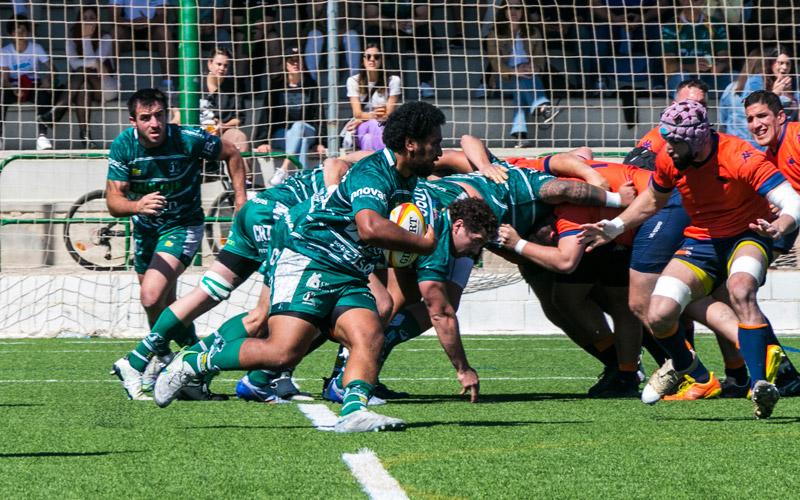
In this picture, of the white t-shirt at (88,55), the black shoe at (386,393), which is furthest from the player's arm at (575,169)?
the white t-shirt at (88,55)

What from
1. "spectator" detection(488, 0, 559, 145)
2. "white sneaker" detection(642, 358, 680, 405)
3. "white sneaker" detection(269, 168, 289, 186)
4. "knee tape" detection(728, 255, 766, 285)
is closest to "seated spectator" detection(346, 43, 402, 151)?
"white sneaker" detection(269, 168, 289, 186)

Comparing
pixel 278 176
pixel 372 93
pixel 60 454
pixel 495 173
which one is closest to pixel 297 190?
pixel 495 173

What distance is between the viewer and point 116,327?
42.8 ft

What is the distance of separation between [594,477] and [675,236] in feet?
11.4

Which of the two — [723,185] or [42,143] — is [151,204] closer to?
[723,185]

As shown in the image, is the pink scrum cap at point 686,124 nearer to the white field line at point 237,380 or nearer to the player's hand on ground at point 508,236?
the player's hand on ground at point 508,236

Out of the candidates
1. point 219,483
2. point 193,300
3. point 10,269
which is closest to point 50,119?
point 10,269

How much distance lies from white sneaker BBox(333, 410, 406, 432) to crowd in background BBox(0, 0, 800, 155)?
27.2 feet

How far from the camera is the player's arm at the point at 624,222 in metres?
7.75

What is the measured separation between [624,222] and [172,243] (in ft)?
10.8

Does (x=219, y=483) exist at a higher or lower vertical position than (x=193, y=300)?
lower

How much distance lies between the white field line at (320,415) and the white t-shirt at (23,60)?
28.7ft

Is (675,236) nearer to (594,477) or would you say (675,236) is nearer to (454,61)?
(594,477)

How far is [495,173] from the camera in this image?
8.49 meters
